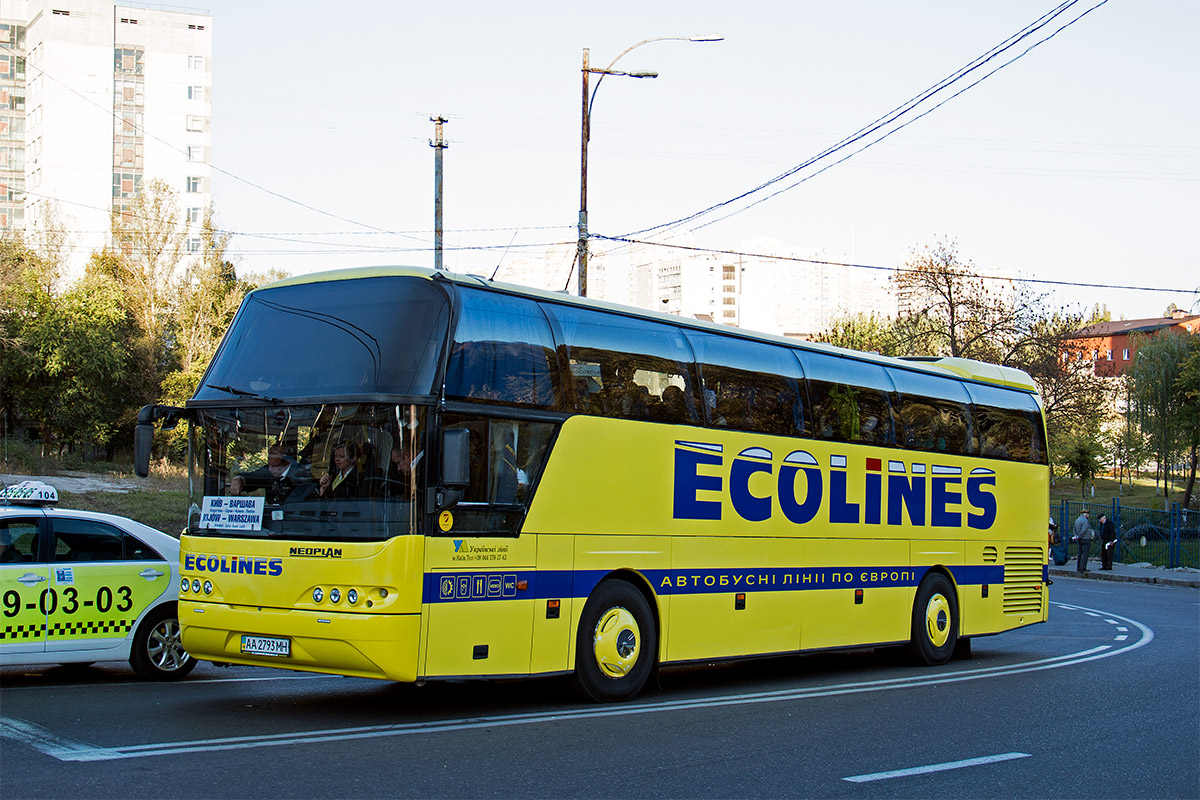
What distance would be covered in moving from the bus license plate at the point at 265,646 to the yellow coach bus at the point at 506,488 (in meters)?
0.02

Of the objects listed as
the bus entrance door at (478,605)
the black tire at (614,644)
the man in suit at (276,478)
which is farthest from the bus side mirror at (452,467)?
the black tire at (614,644)

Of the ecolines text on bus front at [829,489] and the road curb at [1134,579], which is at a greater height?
the ecolines text on bus front at [829,489]

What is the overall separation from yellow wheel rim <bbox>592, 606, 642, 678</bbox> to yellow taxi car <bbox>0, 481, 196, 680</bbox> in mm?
4103

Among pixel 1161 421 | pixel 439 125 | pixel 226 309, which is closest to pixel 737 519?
pixel 439 125

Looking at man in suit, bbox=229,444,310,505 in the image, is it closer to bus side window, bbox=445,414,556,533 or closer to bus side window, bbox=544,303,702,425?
bus side window, bbox=445,414,556,533

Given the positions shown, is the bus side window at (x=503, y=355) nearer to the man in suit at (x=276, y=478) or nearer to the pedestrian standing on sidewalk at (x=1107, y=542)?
the man in suit at (x=276, y=478)

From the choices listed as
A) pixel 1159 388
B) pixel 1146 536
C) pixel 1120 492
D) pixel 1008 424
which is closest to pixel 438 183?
pixel 1008 424

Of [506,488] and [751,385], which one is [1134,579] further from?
[506,488]

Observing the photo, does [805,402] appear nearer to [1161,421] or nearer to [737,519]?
[737,519]

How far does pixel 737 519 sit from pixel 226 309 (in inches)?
1771

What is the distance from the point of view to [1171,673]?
14.0 metres

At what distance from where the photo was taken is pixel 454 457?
364 inches

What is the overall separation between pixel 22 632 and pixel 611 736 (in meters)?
5.31

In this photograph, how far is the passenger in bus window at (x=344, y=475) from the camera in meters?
9.29
